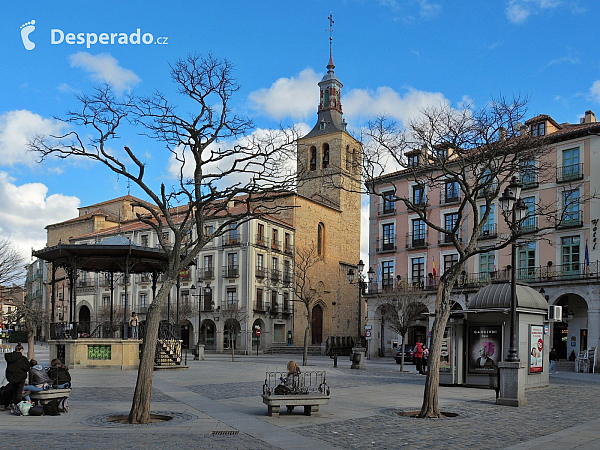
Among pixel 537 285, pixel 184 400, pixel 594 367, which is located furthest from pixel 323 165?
pixel 184 400

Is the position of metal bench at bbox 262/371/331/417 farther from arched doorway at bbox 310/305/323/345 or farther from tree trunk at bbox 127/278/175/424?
arched doorway at bbox 310/305/323/345

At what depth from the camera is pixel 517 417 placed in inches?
531

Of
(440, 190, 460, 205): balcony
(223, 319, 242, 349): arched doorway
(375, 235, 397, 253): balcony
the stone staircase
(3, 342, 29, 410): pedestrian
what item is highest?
(440, 190, 460, 205): balcony

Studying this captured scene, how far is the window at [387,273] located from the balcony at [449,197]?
237 inches

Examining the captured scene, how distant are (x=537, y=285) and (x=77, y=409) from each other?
30672mm

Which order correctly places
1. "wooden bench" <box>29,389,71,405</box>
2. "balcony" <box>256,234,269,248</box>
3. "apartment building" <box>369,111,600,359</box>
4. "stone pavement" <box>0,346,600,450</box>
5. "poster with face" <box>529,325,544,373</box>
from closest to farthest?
"stone pavement" <box>0,346,600,450</box> → "wooden bench" <box>29,389,71,405</box> → "poster with face" <box>529,325,544,373</box> → "apartment building" <box>369,111,600,359</box> → "balcony" <box>256,234,269,248</box>

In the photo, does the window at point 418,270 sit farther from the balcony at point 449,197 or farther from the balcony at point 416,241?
the balcony at point 449,197

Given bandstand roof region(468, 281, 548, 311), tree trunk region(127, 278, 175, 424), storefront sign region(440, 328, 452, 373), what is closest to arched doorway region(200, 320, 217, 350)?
storefront sign region(440, 328, 452, 373)

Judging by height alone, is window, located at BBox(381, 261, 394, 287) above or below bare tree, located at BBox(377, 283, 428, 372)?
above

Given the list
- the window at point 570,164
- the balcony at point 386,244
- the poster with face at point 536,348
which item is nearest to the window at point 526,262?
the window at point 570,164

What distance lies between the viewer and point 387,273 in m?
48.1

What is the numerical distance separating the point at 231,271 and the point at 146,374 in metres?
45.3

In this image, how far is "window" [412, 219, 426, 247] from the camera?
4619cm

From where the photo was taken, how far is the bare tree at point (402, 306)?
38516 millimetres
